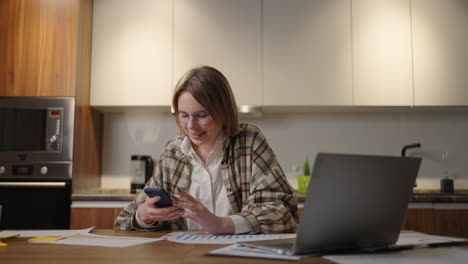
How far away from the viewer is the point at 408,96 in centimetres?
284

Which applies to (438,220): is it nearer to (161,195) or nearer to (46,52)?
(161,195)

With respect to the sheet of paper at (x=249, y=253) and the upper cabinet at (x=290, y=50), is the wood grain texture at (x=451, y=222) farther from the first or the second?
the sheet of paper at (x=249, y=253)

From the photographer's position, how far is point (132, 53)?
9.60 feet

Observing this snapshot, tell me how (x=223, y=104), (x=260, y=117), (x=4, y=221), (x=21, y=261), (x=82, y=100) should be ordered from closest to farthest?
(x=21, y=261) → (x=223, y=104) → (x=4, y=221) → (x=82, y=100) → (x=260, y=117)

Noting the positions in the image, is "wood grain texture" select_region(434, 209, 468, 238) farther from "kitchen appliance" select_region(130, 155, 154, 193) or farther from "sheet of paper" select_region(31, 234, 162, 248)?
"sheet of paper" select_region(31, 234, 162, 248)

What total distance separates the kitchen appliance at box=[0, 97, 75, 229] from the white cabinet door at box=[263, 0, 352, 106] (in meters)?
1.29

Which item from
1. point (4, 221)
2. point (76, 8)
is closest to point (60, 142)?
point (4, 221)

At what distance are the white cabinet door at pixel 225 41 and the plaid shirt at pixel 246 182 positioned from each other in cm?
118

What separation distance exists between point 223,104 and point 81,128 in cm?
153

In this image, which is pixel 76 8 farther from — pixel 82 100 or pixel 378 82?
pixel 378 82

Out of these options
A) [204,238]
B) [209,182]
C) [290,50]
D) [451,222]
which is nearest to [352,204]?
[204,238]

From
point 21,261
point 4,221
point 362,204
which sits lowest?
point 4,221

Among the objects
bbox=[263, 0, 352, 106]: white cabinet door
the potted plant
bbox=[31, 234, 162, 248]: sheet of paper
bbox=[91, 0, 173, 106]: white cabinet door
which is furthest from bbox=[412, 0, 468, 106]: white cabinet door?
bbox=[31, 234, 162, 248]: sheet of paper

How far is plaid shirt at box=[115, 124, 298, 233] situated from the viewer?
1449 mm
